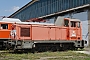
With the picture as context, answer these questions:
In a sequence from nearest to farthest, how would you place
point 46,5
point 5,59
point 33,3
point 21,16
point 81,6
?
1. point 5,59
2. point 81,6
3. point 46,5
4. point 33,3
5. point 21,16

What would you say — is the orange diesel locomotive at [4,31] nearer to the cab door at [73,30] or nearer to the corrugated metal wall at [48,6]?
the cab door at [73,30]

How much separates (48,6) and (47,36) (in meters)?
19.0

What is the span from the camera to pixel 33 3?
144 feet

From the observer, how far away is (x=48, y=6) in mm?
37000

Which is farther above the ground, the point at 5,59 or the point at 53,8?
the point at 53,8

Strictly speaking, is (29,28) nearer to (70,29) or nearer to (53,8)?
(70,29)

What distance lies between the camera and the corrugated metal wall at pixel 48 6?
29641 mm

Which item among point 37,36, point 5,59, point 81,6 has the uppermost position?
point 81,6

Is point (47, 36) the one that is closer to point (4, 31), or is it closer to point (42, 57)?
point (42, 57)

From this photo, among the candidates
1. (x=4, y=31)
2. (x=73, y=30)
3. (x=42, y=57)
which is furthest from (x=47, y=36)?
(x=4, y=31)

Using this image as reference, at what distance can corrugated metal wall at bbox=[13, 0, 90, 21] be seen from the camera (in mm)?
29641

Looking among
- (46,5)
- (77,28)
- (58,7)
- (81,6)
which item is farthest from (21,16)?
(77,28)

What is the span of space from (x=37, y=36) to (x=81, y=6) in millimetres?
11350

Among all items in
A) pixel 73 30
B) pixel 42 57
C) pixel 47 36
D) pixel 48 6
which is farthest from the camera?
pixel 48 6
